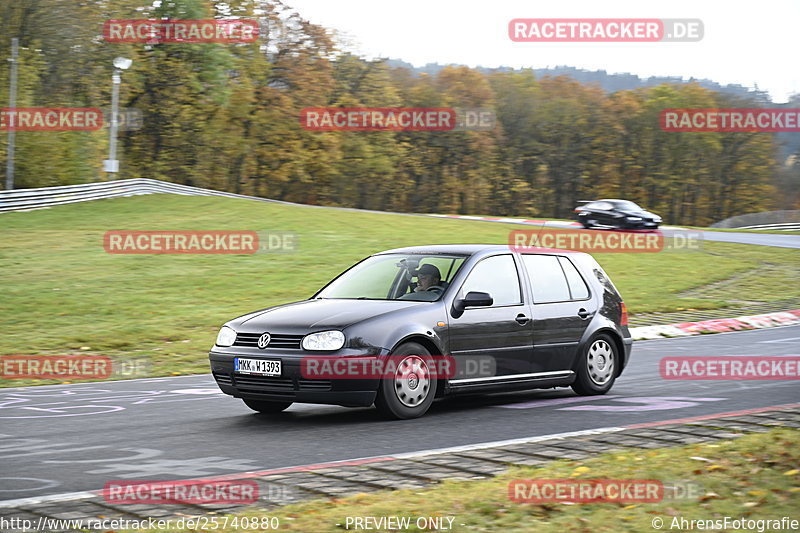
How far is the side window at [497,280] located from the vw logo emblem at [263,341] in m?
2.03

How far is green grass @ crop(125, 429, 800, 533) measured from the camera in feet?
17.4

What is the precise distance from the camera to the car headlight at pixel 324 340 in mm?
9156

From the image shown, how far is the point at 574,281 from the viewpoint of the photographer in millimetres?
11570

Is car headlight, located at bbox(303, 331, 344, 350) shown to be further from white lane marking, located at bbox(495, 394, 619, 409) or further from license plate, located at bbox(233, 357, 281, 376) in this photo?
white lane marking, located at bbox(495, 394, 619, 409)

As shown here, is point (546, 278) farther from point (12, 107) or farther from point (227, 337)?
point (12, 107)

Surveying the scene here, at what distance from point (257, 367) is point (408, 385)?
1.36 m

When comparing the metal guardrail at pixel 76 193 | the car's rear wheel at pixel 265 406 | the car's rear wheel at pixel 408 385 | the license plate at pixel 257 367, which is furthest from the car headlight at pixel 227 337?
the metal guardrail at pixel 76 193

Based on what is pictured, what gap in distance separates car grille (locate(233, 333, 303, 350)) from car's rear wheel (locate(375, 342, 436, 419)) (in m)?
0.83

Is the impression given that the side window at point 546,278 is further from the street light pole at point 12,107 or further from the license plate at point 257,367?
the street light pole at point 12,107

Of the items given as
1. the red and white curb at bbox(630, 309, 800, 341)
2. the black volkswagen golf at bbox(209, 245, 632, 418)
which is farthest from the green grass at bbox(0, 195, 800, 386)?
the black volkswagen golf at bbox(209, 245, 632, 418)

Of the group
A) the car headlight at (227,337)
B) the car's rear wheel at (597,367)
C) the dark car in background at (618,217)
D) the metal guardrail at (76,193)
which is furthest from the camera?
the dark car in background at (618,217)

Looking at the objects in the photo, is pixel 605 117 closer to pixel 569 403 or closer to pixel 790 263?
pixel 790 263

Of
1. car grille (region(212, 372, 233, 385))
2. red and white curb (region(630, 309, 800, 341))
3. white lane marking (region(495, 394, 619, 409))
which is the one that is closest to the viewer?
car grille (region(212, 372, 233, 385))

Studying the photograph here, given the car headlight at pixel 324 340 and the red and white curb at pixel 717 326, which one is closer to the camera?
the car headlight at pixel 324 340
